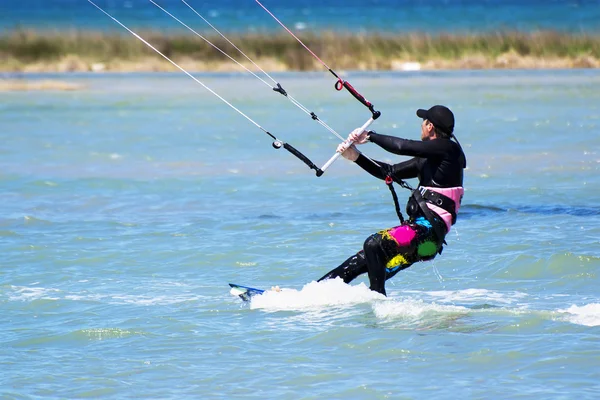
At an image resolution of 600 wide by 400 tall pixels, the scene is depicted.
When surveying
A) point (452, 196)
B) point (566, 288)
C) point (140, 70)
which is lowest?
point (140, 70)

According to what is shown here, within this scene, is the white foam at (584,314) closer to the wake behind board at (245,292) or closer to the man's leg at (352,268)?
the man's leg at (352,268)

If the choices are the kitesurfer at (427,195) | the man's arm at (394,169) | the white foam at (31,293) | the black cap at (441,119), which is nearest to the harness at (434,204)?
the kitesurfer at (427,195)

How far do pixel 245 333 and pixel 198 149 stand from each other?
13978mm

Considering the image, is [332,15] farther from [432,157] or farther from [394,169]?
[432,157]

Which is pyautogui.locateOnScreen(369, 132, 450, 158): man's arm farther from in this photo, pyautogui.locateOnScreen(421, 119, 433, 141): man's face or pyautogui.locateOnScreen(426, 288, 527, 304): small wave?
pyautogui.locateOnScreen(426, 288, 527, 304): small wave

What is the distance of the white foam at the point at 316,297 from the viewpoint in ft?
29.4

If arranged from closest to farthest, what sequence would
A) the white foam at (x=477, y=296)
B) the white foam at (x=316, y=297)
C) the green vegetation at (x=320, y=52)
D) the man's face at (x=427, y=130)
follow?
the man's face at (x=427, y=130)
the white foam at (x=316, y=297)
the white foam at (x=477, y=296)
the green vegetation at (x=320, y=52)

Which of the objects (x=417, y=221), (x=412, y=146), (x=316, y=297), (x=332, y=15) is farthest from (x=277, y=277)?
(x=332, y=15)

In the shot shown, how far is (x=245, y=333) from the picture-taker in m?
8.40

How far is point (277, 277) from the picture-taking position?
34.6ft

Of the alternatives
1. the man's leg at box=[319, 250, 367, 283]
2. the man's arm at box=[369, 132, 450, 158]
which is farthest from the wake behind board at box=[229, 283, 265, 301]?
the man's arm at box=[369, 132, 450, 158]

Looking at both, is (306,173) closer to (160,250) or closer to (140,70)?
(160,250)

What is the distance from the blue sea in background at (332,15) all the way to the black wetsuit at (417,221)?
49064mm

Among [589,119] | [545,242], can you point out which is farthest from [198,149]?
[545,242]
